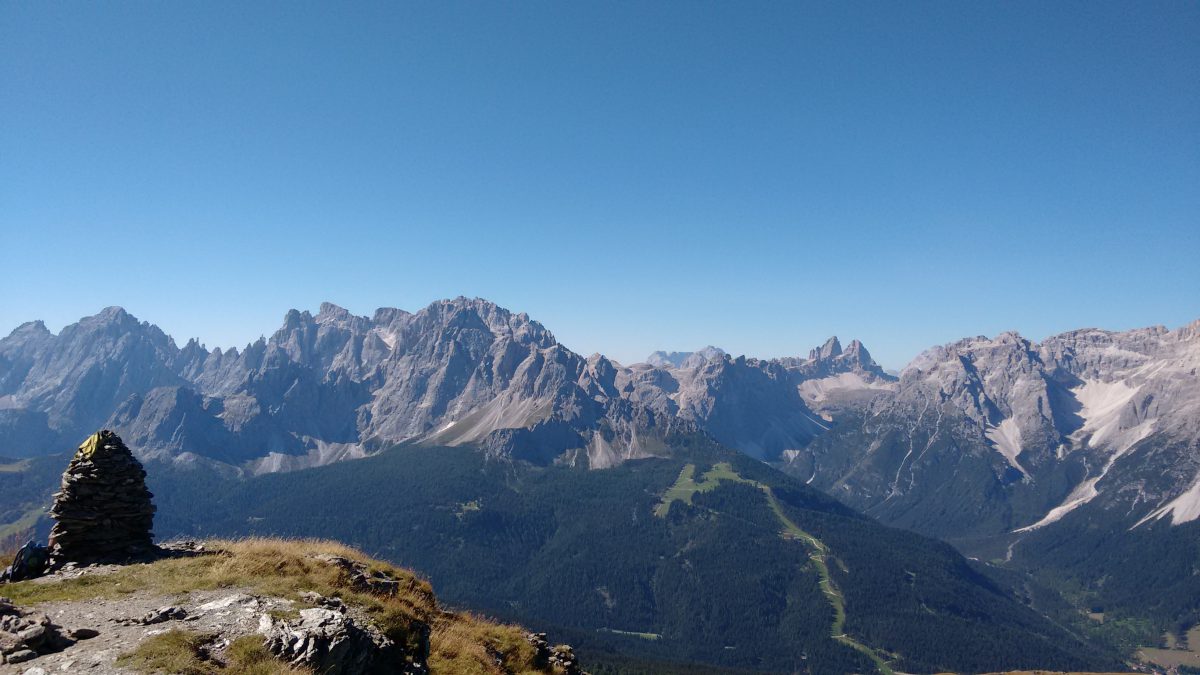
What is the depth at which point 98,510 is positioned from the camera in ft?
80.5

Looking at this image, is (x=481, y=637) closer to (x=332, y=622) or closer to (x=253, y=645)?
(x=332, y=622)

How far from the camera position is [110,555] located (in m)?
24.2

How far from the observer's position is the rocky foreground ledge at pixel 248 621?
16.2 metres

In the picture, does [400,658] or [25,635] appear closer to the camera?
[25,635]

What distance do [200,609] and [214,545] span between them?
9.54 metres

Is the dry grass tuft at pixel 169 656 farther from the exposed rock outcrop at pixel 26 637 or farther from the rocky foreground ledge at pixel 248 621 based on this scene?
the exposed rock outcrop at pixel 26 637

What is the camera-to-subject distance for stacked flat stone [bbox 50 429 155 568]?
24.1 meters

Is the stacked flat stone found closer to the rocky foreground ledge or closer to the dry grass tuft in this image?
the rocky foreground ledge

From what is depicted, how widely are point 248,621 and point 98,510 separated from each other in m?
11.0

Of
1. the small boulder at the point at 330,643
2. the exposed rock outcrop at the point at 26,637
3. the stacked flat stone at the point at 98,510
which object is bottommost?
the small boulder at the point at 330,643

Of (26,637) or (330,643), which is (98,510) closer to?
(26,637)

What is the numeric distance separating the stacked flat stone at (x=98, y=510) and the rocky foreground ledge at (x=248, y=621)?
3.63 ft

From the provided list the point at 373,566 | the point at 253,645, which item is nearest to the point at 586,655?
the point at 373,566

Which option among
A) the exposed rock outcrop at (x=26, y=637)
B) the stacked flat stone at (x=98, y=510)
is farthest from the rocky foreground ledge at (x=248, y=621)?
the stacked flat stone at (x=98, y=510)
